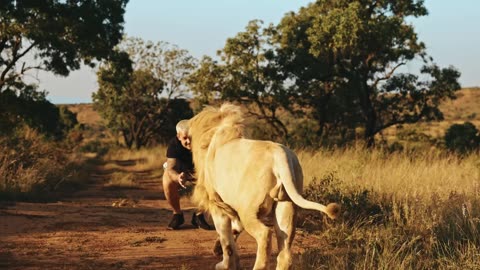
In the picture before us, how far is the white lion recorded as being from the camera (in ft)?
12.7

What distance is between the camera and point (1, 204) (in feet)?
30.5

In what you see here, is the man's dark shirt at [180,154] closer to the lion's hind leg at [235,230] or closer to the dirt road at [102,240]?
the dirt road at [102,240]

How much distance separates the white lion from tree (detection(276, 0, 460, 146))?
13.1 m

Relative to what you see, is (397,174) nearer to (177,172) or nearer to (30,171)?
(177,172)

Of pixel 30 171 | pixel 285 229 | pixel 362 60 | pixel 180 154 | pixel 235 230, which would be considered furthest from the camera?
pixel 362 60

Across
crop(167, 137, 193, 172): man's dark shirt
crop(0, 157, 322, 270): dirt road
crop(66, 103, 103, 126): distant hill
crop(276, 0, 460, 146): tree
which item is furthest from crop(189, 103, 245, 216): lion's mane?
crop(66, 103, 103, 126): distant hill

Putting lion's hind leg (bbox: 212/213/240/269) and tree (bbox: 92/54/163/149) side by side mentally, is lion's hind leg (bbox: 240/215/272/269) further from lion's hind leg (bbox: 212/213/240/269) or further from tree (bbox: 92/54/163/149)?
tree (bbox: 92/54/163/149)

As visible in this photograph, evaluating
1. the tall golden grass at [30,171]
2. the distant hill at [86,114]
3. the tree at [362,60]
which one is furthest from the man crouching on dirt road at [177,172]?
the distant hill at [86,114]

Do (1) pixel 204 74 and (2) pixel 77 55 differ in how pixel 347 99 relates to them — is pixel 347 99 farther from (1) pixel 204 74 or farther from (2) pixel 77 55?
(2) pixel 77 55

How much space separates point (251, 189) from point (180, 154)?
3425 millimetres

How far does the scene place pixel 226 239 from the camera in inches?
190

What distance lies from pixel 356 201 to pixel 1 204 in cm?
591

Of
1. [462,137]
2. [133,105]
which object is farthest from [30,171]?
[133,105]

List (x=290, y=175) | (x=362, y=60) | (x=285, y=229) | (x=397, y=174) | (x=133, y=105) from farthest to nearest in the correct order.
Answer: (x=133, y=105)
(x=362, y=60)
(x=397, y=174)
(x=285, y=229)
(x=290, y=175)
